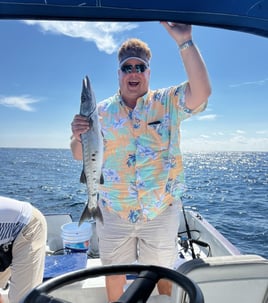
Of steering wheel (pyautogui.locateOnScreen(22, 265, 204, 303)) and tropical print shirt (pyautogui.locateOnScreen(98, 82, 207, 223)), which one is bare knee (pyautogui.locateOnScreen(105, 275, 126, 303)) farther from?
steering wheel (pyautogui.locateOnScreen(22, 265, 204, 303))

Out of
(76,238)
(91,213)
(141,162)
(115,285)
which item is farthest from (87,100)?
(76,238)

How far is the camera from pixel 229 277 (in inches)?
60.6

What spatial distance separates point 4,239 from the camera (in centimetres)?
217

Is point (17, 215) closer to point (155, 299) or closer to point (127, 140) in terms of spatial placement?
point (127, 140)

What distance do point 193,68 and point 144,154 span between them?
66 cm

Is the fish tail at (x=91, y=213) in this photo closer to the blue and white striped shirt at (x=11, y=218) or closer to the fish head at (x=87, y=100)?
the blue and white striped shirt at (x=11, y=218)

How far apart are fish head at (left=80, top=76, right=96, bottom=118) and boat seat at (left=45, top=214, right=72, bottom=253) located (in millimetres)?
2926

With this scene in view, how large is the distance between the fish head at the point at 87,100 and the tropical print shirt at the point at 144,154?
430 mm

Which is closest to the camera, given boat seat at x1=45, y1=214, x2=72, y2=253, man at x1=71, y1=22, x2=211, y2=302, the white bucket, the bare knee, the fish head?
the fish head

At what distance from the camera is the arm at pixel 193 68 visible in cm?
198

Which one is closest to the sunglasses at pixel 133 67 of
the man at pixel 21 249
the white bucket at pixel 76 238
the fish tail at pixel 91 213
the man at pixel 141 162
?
the man at pixel 141 162

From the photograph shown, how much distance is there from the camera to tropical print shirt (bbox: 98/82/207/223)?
7.79ft

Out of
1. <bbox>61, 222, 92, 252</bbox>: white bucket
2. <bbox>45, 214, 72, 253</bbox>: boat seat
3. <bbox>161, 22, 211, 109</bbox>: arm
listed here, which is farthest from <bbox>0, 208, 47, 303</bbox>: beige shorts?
<bbox>45, 214, 72, 253</bbox>: boat seat

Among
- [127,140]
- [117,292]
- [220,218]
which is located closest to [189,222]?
[117,292]
